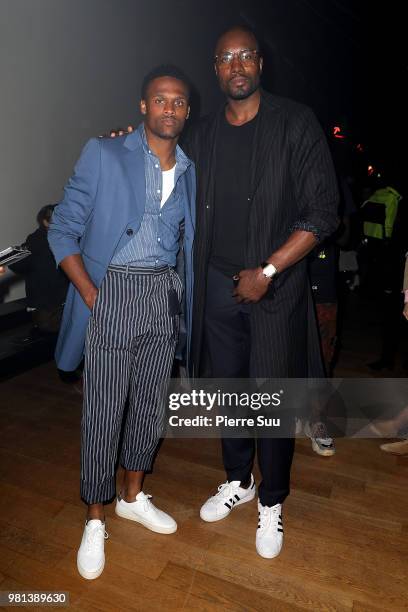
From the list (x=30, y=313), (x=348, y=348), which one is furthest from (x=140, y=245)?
Result: (x=348, y=348)

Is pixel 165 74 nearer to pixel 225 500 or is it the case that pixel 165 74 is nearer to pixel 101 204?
pixel 101 204

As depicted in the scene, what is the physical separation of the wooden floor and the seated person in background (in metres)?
1.22

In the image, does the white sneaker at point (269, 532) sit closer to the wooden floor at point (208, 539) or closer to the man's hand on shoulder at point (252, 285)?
the wooden floor at point (208, 539)

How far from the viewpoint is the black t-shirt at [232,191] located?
Answer: 1920mm

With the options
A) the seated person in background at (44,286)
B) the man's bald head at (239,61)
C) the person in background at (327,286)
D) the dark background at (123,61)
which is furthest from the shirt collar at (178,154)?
the seated person in background at (44,286)

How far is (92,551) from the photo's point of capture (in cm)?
190

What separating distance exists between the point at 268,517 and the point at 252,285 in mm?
1116

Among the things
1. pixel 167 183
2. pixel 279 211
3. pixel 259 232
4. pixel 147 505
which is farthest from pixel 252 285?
pixel 147 505

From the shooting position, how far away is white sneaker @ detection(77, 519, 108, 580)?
1854 mm

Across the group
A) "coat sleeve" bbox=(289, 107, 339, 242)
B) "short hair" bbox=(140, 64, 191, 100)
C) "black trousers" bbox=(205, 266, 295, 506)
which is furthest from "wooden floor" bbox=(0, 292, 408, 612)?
"short hair" bbox=(140, 64, 191, 100)

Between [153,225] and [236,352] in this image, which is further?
[236,352]

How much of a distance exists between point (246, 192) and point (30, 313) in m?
3.25

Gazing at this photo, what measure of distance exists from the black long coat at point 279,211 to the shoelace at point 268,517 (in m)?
0.66

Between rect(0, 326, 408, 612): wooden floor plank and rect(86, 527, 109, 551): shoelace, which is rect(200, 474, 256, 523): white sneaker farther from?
rect(86, 527, 109, 551): shoelace
